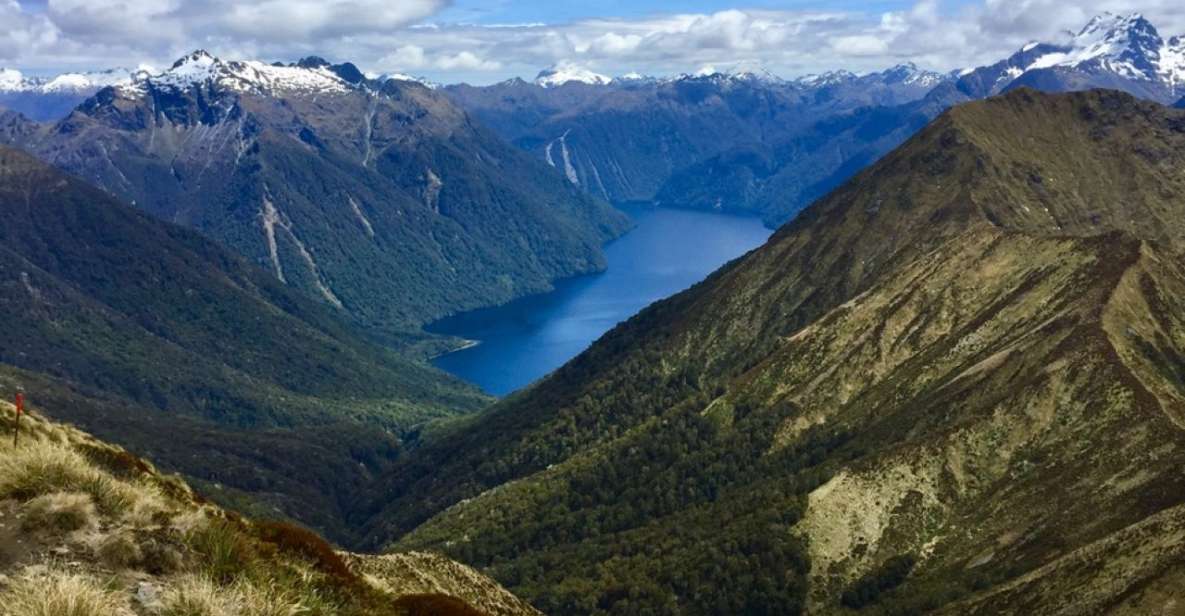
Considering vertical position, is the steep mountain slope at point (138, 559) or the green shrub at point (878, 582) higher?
the steep mountain slope at point (138, 559)

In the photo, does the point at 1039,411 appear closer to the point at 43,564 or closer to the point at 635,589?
the point at 635,589

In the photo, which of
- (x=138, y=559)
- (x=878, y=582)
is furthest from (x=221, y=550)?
(x=878, y=582)

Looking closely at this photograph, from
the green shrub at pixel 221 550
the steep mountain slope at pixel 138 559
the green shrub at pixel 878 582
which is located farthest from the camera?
the green shrub at pixel 878 582

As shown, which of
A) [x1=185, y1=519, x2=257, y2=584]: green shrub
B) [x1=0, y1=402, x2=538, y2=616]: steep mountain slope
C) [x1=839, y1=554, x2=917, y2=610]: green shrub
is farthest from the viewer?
[x1=839, y1=554, x2=917, y2=610]: green shrub

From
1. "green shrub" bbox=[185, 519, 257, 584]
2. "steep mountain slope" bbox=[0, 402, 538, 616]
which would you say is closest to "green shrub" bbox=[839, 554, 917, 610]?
"steep mountain slope" bbox=[0, 402, 538, 616]

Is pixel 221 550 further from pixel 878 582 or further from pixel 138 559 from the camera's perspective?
pixel 878 582

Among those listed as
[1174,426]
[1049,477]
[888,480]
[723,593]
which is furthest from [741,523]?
[1174,426]

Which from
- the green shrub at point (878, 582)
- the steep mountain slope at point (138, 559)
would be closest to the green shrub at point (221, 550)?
the steep mountain slope at point (138, 559)

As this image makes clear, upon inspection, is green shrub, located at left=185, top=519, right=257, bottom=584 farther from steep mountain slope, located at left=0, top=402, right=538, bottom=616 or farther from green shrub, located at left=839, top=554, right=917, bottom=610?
green shrub, located at left=839, top=554, right=917, bottom=610

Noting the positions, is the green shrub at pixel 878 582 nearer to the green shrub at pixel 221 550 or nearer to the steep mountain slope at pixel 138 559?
the steep mountain slope at pixel 138 559
